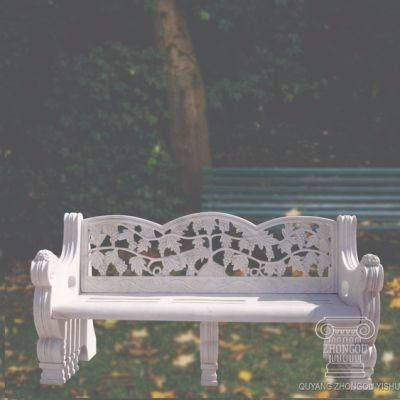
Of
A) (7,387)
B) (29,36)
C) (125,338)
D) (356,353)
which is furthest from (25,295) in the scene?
(356,353)

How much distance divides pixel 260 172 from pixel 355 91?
2010 mm

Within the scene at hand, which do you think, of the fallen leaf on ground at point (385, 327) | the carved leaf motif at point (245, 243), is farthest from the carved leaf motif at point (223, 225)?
the fallen leaf on ground at point (385, 327)

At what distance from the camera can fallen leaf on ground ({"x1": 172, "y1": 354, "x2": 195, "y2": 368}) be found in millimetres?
4781

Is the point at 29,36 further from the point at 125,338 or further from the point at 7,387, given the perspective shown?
the point at 7,387

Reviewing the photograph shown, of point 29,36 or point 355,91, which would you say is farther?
point 355,91

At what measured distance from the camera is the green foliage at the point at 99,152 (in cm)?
719

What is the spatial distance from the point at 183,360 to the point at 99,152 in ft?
9.51

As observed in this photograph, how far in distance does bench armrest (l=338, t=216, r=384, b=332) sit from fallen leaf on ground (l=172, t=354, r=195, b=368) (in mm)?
1071

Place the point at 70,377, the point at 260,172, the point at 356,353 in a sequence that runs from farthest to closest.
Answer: the point at 260,172 < the point at 70,377 < the point at 356,353

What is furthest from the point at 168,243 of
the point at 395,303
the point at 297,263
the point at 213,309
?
the point at 395,303

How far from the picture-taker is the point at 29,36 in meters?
7.36

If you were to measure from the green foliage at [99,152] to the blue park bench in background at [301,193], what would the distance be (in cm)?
46

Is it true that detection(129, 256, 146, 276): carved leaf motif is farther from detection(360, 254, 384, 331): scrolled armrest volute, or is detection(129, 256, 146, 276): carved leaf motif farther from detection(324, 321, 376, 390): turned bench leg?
detection(360, 254, 384, 331): scrolled armrest volute

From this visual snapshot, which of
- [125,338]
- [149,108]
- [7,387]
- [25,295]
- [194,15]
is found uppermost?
[194,15]
